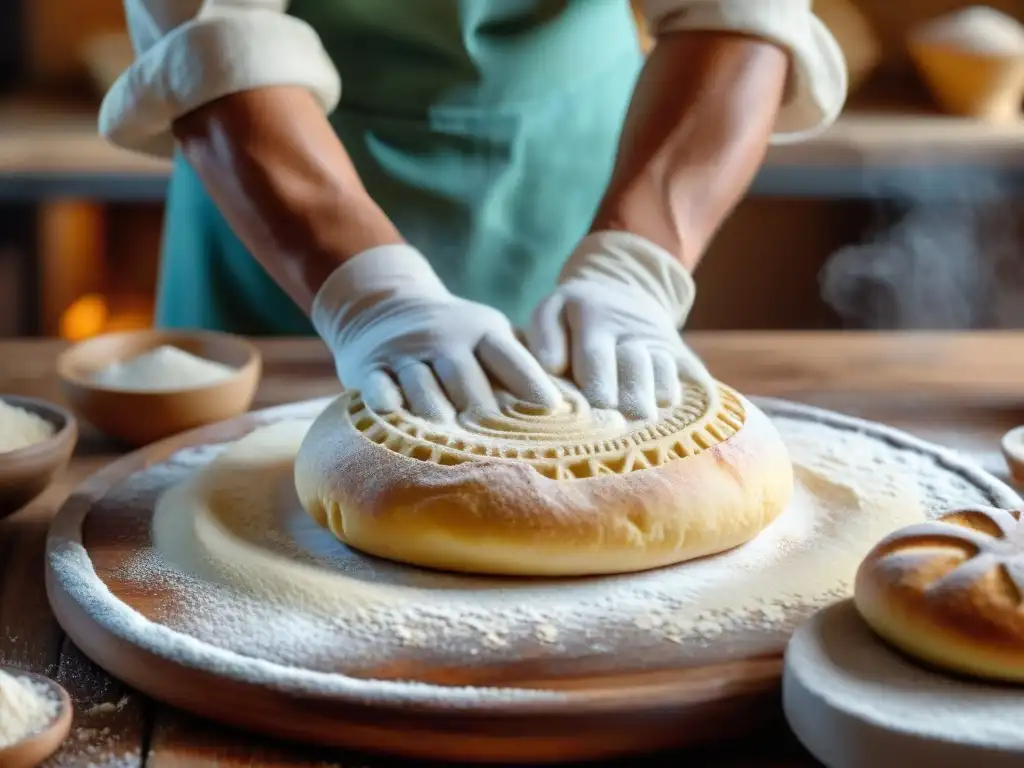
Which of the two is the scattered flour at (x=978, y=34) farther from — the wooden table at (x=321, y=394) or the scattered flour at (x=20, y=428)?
the scattered flour at (x=20, y=428)

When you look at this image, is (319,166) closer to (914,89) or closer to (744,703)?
(744,703)

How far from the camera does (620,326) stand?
4.19 ft

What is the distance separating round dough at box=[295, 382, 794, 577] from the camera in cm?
104

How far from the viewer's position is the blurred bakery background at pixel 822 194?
2801mm

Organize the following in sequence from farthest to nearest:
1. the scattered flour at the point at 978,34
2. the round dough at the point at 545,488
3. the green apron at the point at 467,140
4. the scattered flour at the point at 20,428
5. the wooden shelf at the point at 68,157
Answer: the scattered flour at the point at 978,34, the wooden shelf at the point at 68,157, the green apron at the point at 467,140, the scattered flour at the point at 20,428, the round dough at the point at 545,488

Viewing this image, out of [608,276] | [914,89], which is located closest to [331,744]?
[608,276]

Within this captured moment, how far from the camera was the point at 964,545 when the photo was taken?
2.93ft

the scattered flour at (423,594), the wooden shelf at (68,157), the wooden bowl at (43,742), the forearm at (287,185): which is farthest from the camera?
the wooden shelf at (68,157)

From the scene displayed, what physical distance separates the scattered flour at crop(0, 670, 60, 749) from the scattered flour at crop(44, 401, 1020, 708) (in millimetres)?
81

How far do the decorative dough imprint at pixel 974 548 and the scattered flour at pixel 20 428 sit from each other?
2.62 ft

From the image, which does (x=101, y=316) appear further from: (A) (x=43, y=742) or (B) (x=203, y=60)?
(A) (x=43, y=742)

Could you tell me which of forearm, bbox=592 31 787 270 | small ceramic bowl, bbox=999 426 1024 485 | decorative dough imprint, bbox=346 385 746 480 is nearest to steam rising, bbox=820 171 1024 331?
forearm, bbox=592 31 787 270

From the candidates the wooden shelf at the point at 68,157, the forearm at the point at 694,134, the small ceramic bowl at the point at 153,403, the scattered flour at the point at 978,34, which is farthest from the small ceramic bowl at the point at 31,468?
the scattered flour at the point at 978,34

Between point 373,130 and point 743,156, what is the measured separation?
51 centimetres
